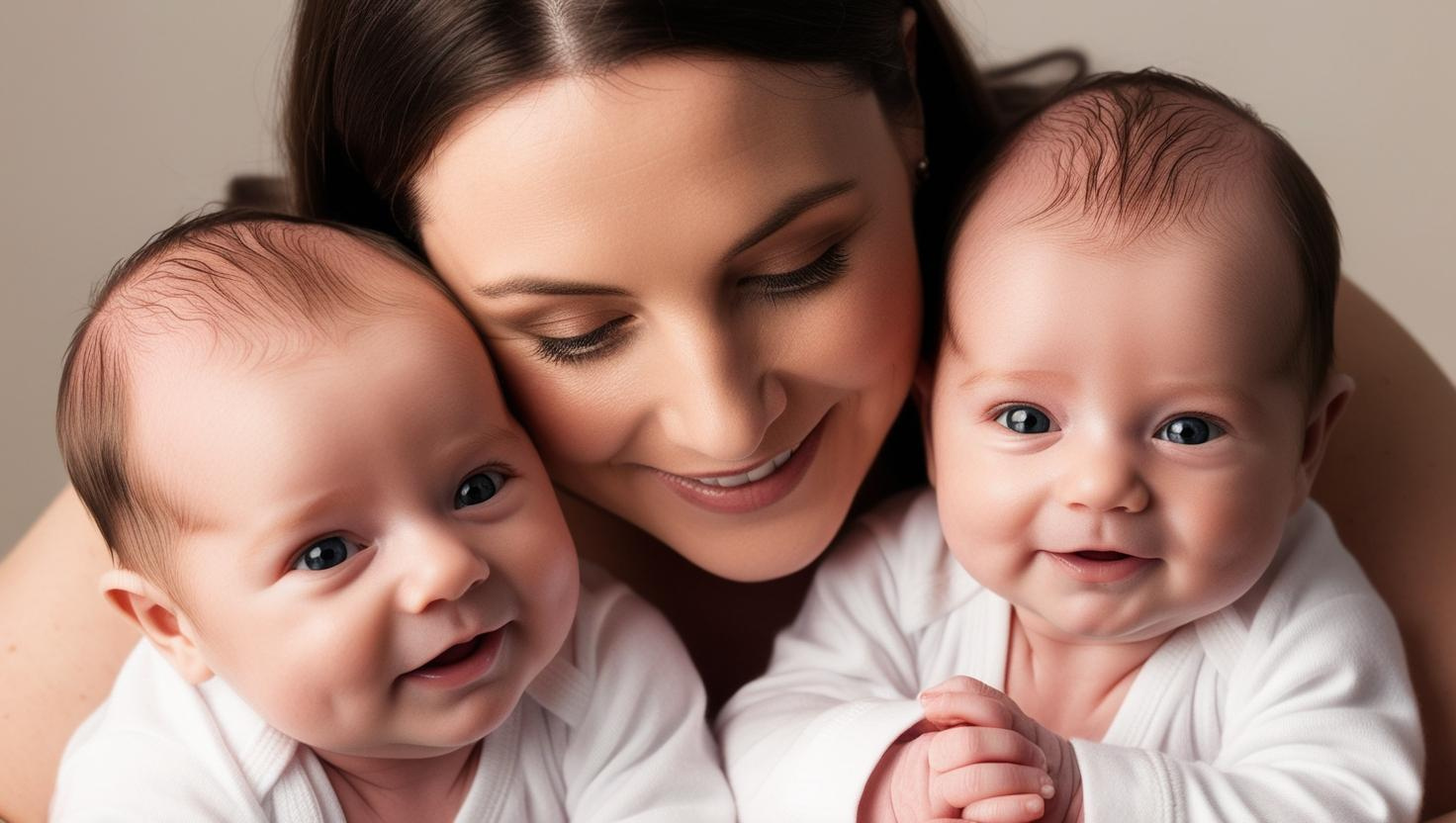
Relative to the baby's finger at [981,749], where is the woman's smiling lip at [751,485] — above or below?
above

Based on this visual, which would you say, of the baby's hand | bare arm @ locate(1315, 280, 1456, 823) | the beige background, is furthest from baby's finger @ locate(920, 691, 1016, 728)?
the beige background

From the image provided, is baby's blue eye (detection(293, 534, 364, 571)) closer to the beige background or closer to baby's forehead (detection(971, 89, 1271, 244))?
baby's forehead (detection(971, 89, 1271, 244))

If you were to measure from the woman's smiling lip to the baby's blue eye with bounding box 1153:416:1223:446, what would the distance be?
14.0 inches

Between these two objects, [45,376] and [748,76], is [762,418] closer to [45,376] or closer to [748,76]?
[748,76]

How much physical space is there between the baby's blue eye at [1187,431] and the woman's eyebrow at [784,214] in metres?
0.36

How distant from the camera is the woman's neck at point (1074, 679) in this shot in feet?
5.57

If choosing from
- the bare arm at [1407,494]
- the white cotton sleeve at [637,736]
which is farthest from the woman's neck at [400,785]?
the bare arm at [1407,494]

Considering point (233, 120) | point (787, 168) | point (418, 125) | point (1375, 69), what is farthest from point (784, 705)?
point (1375, 69)

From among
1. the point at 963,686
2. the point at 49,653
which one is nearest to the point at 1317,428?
the point at 963,686

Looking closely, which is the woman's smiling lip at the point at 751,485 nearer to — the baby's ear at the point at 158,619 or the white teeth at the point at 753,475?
the white teeth at the point at 753,475

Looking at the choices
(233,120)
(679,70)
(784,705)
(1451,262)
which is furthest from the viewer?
(1451,262)

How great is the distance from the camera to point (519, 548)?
1.51m

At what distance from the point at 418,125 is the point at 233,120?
66.8 inches

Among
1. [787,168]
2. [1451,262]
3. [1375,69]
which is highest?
[787,168]
